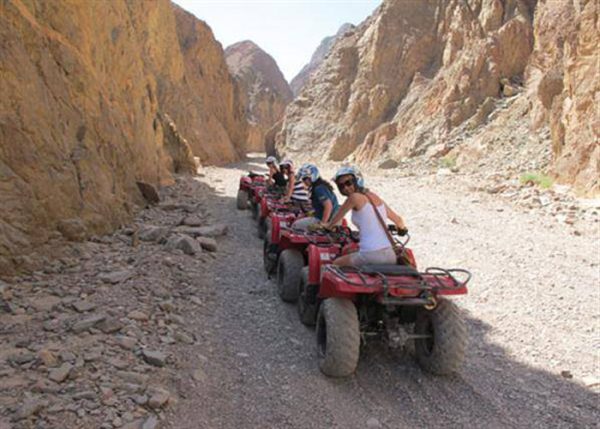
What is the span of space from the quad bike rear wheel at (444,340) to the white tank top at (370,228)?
73 cm

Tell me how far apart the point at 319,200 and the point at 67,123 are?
3.60 meters

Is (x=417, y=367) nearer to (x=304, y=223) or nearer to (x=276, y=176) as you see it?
(x=304, y=223)


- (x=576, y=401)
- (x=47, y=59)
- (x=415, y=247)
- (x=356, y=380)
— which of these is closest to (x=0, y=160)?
(x=47, y=59)

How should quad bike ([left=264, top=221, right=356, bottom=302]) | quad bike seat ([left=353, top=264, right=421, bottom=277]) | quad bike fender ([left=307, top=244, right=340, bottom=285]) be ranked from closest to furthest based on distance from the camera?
quad bike seat ([left=353, top=264, right=421, bottom=277]) → quad bike fender ([left=307, top=244, right=340, bottom=285]) → quad bike ([left=264, top=221, right=356, bottom=302])

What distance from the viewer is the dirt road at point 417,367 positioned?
3.75 m

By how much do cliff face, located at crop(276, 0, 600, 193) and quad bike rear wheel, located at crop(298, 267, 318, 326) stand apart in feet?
33.8

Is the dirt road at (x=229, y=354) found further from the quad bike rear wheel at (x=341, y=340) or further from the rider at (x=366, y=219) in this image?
the rider at (x=366, y=219)

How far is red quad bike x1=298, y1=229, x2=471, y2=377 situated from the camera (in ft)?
13.2

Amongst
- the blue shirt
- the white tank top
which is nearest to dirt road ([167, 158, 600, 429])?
the white tank top

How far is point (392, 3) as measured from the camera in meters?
35.7

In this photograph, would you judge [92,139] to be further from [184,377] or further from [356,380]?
[356,380]

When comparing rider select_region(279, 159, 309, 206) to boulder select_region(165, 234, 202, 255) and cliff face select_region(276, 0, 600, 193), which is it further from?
cliff face select_region(276, 0, 600, 193)

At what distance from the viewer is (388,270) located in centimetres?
429

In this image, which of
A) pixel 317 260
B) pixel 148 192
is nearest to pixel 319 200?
pixel 317 260
